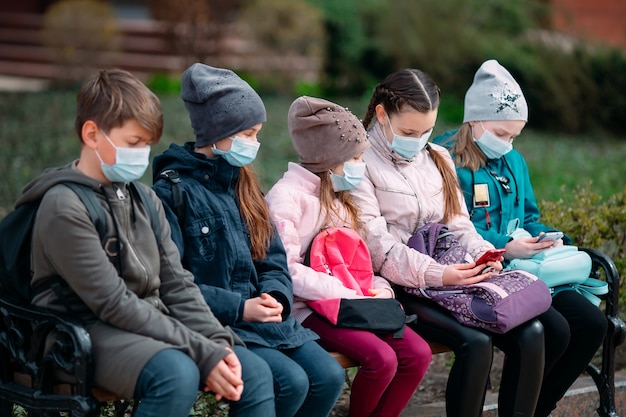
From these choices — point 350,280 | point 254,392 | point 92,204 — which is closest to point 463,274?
point 350,280

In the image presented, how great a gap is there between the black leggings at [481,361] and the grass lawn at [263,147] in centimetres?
383

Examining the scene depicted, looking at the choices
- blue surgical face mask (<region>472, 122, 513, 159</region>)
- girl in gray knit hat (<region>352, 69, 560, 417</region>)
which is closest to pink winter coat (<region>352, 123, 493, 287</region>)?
girl in gray knit hat (<region>352, 69, 560, 417</region>)

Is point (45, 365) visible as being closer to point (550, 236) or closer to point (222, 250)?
point (222, 250)

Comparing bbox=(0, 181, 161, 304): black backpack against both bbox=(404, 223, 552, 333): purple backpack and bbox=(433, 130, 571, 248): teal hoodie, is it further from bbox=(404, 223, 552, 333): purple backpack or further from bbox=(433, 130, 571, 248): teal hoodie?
bbox=(433, 130, 571, 248): teal hoodie

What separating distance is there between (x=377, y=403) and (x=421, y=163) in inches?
47.2

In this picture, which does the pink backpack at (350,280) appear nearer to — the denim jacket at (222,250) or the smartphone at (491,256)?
the denim jacket at (222,250)

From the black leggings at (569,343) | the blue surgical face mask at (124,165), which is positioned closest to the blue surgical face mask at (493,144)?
the black leggings at (569,343)

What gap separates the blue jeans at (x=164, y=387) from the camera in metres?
3.04

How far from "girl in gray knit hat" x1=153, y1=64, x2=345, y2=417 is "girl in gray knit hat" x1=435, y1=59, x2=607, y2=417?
4.08 feet

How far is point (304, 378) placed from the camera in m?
3.48

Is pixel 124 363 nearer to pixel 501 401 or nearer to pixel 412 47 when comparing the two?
pixel 501 401

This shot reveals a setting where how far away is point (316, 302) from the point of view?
3873 millimetres

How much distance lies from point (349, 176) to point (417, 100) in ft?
1.62

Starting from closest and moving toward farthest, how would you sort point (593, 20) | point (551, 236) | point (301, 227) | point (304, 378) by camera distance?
point (304, 378), point (301, 227), point (551, 236), point (593, 20)
